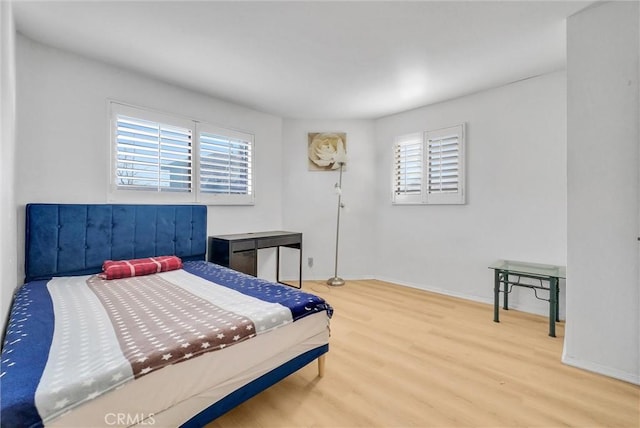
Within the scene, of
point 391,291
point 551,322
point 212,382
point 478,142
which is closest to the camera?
point 212,382

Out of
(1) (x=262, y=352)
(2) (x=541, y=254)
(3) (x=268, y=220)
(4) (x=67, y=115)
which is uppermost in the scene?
(4) (x=67, y=115)

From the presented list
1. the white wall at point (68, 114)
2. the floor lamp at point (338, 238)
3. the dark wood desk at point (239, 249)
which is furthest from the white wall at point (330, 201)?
the white wall at point (68, 114)

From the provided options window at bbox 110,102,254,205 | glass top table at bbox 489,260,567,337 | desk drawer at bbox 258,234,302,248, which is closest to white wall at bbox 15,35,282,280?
window at bbox 110,102,254,205

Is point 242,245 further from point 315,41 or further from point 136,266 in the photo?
point 315,41

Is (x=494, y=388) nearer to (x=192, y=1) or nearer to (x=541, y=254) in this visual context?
(x=541, y=254)

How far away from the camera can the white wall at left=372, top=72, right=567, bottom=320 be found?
2.81 m

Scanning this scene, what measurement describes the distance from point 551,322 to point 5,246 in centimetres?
382

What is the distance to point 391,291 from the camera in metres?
3.68

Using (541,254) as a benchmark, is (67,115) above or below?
above

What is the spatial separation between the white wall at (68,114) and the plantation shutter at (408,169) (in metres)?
2.74

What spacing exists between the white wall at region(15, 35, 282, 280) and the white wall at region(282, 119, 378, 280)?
1.61 m

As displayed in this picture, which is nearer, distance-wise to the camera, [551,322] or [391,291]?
[551,322]

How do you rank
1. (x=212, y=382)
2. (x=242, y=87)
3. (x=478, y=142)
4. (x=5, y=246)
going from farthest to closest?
(x=478, y=142) → (x=242, y=87) → (x=5, y=246) → (x=212, y=382)

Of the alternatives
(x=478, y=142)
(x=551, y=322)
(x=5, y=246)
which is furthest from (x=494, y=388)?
(x=5, y=246)
